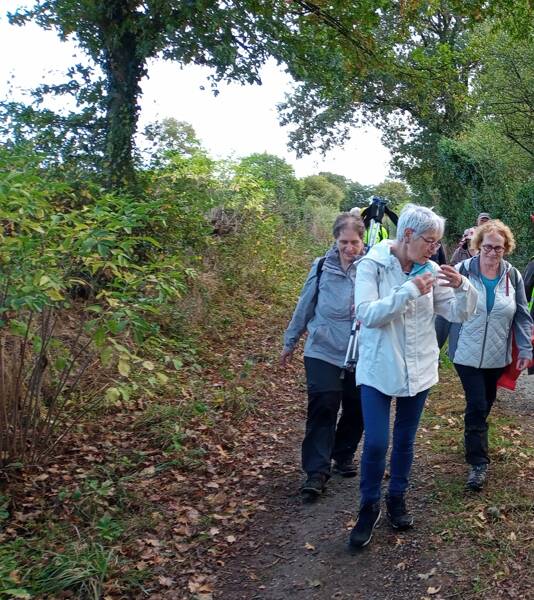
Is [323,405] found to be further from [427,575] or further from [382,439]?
[427,575]

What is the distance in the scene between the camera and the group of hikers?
150 inches

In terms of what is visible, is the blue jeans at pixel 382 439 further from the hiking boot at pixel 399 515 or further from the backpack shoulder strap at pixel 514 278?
the backpack shoulder strap at pixel 514 278

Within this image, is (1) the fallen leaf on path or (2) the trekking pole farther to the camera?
(2) the trekking pole

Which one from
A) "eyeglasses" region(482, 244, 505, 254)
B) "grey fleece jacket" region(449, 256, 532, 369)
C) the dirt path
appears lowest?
the dirt path

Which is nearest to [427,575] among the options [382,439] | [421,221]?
[382,439]

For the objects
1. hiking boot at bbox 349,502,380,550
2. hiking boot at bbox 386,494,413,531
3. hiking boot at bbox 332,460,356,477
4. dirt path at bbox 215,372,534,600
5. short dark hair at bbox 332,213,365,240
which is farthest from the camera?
hiking boot at bbox 332,460,356,477

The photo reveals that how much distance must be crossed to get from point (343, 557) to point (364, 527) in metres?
0.24

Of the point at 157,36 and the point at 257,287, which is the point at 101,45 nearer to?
the point at 157,36

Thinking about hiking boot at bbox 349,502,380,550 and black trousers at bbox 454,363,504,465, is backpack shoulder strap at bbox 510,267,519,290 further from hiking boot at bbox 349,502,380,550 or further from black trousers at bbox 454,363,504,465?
hiking boot at bbox 349,502,380,550

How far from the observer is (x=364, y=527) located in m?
4.07

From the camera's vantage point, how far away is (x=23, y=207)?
14.0 ft

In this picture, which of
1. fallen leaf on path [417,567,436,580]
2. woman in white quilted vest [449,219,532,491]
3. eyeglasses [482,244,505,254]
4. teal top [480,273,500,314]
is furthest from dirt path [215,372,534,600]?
eyeglasses [482,244,505,254]

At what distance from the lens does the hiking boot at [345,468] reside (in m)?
5.28

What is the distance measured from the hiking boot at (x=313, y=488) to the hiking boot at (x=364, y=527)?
0.79 meters
